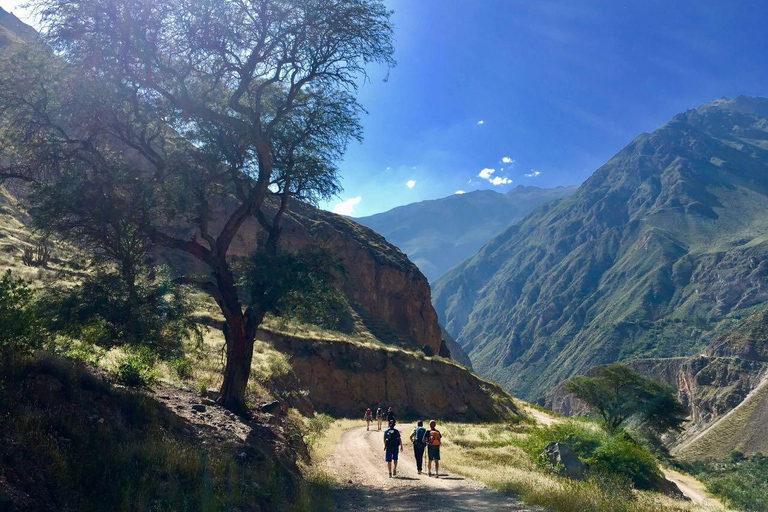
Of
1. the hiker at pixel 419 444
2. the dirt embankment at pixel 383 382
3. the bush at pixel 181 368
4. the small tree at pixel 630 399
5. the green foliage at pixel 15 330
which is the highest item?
the green foliage at pixel 15 330

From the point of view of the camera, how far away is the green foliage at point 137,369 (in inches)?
421

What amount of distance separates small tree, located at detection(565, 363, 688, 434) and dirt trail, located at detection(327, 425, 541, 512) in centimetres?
4729

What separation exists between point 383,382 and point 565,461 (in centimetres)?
2722

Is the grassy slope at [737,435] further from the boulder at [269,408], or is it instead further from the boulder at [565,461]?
the boulder at [269,408]

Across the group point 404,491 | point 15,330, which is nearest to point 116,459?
point 15,330

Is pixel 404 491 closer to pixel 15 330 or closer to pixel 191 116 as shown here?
pixel 15 330

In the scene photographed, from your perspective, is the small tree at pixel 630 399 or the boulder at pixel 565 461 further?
the small tree at pixel 630 399

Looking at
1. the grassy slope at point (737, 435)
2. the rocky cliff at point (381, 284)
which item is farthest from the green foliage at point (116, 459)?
the grassy slope at point (737, 435)

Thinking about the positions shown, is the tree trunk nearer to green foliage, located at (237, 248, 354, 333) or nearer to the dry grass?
green foliage, located at (237, 248, 354, 333)

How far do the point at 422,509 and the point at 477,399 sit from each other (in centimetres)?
3897

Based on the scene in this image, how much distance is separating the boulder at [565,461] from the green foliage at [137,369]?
515 inches

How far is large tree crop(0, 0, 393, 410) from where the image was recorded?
12.4 m

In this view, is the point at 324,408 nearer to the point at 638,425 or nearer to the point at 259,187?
the point at 259,187

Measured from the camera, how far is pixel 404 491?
1162 centimetres
